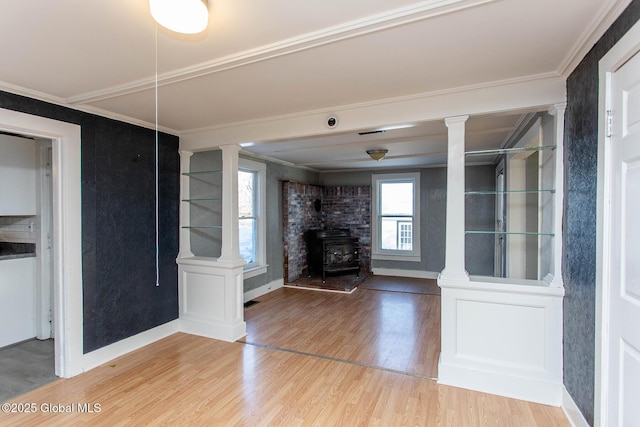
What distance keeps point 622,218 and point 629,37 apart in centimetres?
78

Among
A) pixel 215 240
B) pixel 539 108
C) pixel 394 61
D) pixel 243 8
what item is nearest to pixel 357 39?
pixel 394 61

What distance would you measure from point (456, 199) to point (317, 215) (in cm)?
464

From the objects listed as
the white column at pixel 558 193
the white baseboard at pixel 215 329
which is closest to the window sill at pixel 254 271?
the white baseboard at pixel 215 329

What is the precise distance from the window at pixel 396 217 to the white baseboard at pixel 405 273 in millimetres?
252

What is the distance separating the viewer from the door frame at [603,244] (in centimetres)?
161

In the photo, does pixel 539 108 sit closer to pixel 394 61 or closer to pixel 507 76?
pixel 507 76

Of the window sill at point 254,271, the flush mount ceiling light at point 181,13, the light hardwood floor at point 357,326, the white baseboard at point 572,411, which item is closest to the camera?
the flush mount ceiling light at point 181,13

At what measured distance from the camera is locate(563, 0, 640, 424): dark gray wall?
1.79 m

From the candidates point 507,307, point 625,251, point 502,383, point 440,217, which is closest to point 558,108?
point 625,251


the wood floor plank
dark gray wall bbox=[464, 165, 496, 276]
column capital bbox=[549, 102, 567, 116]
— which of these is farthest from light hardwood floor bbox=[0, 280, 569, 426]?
dark gray wall bbox=[464, 165, 496, 276]

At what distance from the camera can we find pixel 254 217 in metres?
5.36

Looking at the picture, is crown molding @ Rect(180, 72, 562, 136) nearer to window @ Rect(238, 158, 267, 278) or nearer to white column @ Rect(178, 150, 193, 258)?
white column @ Rect(178, 150, 193, 258)

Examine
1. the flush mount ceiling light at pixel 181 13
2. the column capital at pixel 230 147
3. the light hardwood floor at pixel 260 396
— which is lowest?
the light hardwood floor at pixel 260 396

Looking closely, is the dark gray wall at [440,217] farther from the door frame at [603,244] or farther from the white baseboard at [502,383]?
the door frame at [603,244]
